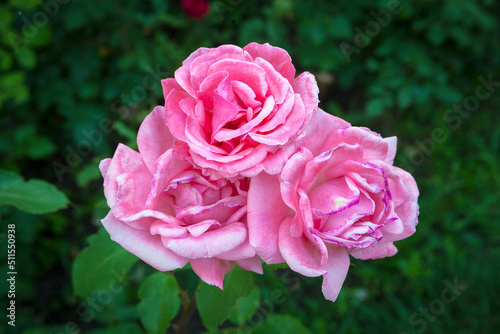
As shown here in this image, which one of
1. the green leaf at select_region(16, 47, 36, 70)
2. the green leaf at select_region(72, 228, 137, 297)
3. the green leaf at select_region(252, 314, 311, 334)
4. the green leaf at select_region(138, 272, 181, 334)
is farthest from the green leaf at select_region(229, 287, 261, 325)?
the green leaf at select_region(16, 47, 36, 70)

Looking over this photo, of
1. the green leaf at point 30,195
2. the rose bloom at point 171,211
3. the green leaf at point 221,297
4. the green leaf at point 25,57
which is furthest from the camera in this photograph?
the green leaf at point 25,57

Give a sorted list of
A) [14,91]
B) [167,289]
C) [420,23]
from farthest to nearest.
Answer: [420,23], [14,91], [167,289]

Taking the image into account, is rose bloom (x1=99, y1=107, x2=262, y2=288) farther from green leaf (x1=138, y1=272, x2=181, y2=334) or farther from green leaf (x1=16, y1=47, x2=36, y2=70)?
green leaf (x1=16, y1=47, x2=36, y2=70)

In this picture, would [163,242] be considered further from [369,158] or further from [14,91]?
[14,91]

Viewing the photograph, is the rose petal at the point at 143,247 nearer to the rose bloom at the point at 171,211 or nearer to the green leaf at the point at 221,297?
the rose bloom at the point at 171,211

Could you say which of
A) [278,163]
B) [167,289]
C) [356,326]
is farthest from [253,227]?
[356,326]

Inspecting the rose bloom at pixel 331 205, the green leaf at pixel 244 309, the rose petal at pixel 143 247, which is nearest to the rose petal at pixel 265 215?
the rose bloom at pixel 331 205
